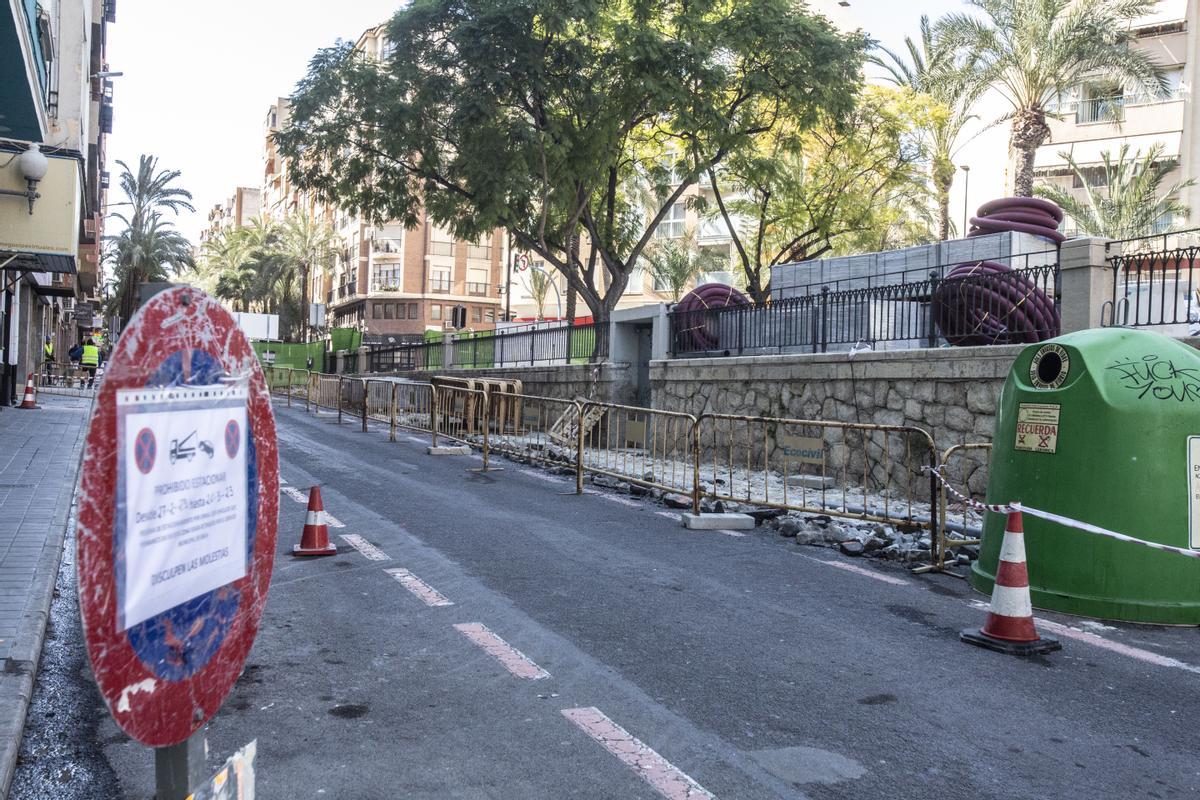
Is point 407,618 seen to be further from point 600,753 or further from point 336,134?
point 336,134

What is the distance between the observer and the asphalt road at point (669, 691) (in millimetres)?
3717

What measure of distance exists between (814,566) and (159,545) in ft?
22.0

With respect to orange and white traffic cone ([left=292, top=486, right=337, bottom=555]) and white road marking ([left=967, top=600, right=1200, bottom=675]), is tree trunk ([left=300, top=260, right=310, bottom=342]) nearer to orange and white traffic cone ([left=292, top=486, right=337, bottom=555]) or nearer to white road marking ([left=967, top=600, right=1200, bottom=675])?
orange and white traffic cone ([left=292, top=486, right=337, bottom=555])

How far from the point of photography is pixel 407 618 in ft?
19.6

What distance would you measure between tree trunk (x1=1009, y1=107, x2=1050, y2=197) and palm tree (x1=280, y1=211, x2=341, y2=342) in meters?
47.8

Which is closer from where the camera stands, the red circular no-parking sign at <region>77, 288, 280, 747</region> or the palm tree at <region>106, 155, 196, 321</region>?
the red circular no-parking sign at <region>77, 288, 280, 747</region>

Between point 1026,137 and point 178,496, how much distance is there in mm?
30964

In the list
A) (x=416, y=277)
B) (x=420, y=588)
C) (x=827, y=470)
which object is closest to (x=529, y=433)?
(x=827, y=470)

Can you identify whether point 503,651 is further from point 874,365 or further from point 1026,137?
point 1026,137

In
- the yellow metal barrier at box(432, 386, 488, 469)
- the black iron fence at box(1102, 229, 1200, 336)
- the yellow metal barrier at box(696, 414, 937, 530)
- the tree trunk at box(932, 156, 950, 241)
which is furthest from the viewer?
the tree trunk at box(932, 156, 950, 241)

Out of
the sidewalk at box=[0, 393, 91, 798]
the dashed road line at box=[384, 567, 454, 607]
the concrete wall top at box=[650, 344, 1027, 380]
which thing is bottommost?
the dashed road line at box=[384, 567, 454, 607]

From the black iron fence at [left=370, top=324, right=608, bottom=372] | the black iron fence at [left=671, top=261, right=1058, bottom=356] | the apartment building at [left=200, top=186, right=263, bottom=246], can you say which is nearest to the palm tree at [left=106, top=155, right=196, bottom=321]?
the black iron fence at [left=370, top=324, right=608, bottom=372]

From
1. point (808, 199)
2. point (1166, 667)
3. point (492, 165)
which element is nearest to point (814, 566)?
point (1166, 667)

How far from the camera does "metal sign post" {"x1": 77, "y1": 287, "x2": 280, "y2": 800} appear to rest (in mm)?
1808
